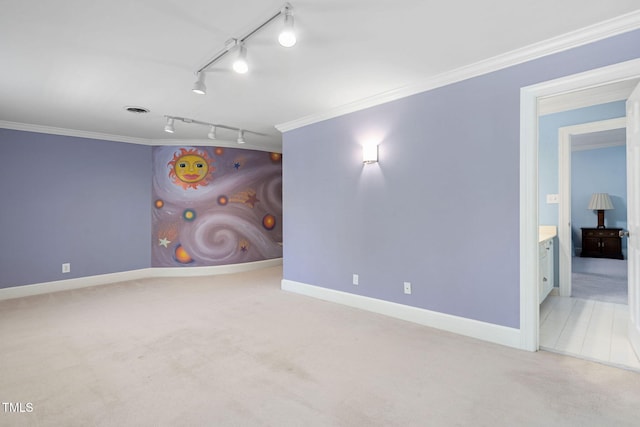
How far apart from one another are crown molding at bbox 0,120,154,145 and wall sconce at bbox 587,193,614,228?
8.84m

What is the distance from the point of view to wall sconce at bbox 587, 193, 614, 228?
264 inches

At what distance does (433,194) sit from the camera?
121 inches

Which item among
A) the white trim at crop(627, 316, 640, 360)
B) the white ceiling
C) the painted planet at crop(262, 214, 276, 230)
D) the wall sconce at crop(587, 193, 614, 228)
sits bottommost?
the white trim at crop(627, 316, 640, 360)

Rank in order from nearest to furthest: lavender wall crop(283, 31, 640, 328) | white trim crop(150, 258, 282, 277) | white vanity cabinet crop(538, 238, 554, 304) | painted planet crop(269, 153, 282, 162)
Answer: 1. lavender wall crop(283, 31, 640, 328)
2. white vanity cabinet crop(538, 238, 554, 304)
3. white trim crop(150, 258, 282, 277)
4. painted planet crop(269, 153, 282, 162)

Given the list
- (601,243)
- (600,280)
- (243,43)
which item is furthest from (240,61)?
(601,243)

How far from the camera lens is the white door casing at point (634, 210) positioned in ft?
7.45

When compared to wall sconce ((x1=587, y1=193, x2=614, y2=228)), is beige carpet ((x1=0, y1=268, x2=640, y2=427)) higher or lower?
lower

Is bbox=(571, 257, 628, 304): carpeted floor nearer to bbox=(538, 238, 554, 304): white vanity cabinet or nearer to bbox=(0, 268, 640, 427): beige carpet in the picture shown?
bbox=(538, 238, 554, 304): white vanity cabinet

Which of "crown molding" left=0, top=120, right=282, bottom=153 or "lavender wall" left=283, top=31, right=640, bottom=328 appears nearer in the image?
"lavender wall" left=283, top=31, right=640, bottom=328

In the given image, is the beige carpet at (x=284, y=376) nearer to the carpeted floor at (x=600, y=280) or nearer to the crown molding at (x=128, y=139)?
the carpeted floor at (x=600, y=280)

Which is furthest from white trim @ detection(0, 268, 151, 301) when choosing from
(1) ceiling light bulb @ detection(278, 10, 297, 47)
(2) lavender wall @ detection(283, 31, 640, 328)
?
(1) ceiling light bulb @ detection(278, 10, 297, 47)

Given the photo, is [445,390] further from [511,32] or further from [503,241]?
[511,32]

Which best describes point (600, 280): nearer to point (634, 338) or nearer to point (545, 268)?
point (545, 268)

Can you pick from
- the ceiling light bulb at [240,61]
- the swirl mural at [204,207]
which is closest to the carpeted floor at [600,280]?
the ceiling light bulb at [240,61]
